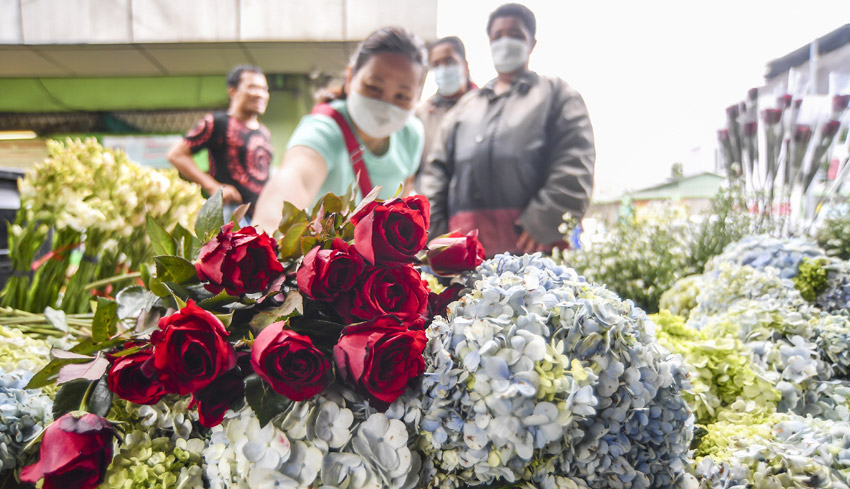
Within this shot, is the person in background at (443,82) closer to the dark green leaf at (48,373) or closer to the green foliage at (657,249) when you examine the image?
the green foliage at (657,249)

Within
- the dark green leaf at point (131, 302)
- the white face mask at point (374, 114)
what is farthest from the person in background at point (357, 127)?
the dark green leaf at point (131, 302)

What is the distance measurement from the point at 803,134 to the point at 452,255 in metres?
1.05

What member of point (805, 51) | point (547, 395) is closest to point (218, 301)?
point (547, 395)

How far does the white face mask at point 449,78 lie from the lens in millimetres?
1785

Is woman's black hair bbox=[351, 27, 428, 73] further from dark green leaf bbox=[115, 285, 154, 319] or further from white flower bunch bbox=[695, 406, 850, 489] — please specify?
white flower bunch bbox=[695, 406, 850, 489]

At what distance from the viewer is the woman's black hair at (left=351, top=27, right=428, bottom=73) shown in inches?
55.0

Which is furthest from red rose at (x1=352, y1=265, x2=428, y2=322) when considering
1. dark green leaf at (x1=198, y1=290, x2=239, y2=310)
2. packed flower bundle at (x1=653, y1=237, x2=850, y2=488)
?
packed flower bundle at (x1=653, y1=237, x2=850, y2=488)

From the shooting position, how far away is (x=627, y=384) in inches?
16.1

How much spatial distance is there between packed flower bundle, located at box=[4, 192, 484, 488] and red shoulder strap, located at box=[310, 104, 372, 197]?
1066 millimetres

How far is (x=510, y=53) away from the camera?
1652 mm

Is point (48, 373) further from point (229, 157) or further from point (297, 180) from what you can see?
point (229, 157)

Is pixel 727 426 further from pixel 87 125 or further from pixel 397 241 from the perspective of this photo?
pixel 87 125

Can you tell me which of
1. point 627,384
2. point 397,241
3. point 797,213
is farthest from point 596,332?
point 797,213

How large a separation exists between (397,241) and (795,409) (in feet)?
2.10
